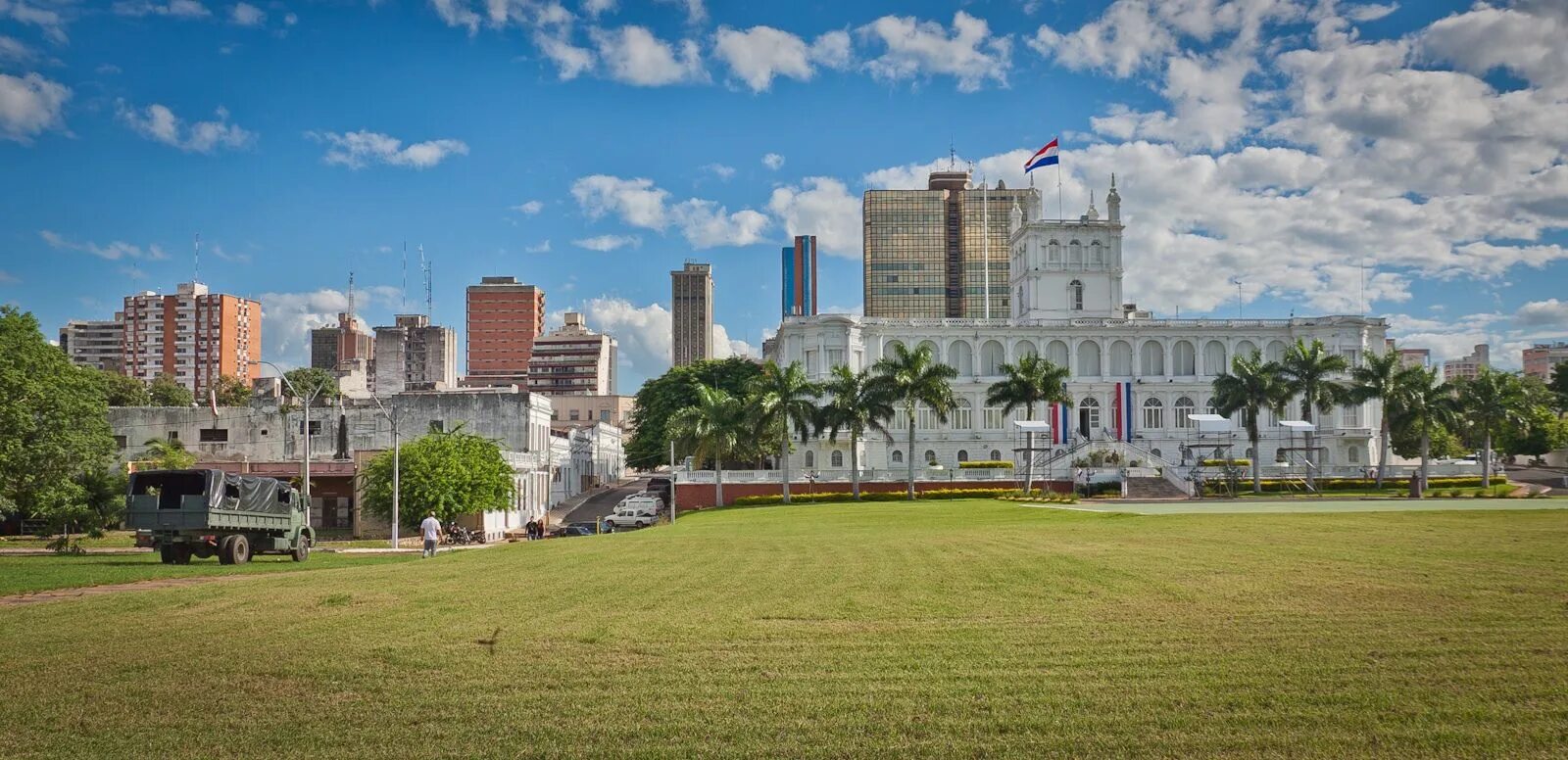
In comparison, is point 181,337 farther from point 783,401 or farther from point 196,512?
point 196,512

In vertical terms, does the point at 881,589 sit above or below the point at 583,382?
below

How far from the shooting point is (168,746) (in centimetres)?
1128

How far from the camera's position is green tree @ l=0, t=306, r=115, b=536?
3928cm

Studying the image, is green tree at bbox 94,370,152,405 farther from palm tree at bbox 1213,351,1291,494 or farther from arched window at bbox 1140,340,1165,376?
palm tree at bbox 1213,351,1291,494

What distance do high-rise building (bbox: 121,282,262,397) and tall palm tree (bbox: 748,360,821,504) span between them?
471ft

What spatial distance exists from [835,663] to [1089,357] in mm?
84966

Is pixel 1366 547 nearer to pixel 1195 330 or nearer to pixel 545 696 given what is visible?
pixel 545 696

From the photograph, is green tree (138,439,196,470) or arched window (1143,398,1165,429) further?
arched window (1143,398,1165,429)

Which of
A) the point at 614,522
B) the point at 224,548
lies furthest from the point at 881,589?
the point at 614,522

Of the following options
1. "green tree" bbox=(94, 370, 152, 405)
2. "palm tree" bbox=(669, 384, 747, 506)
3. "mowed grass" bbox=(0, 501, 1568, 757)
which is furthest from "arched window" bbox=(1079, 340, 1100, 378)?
"green tree" bbox=(94, 370, 152, 405)

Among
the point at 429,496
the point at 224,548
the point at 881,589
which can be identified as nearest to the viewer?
the point at 881,589

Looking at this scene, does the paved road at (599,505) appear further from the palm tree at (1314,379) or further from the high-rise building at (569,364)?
the high-rise building at (569,364)

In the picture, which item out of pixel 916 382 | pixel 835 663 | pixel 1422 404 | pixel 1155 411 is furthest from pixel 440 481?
pixel 1155 411

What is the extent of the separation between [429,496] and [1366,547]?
1592 inches
